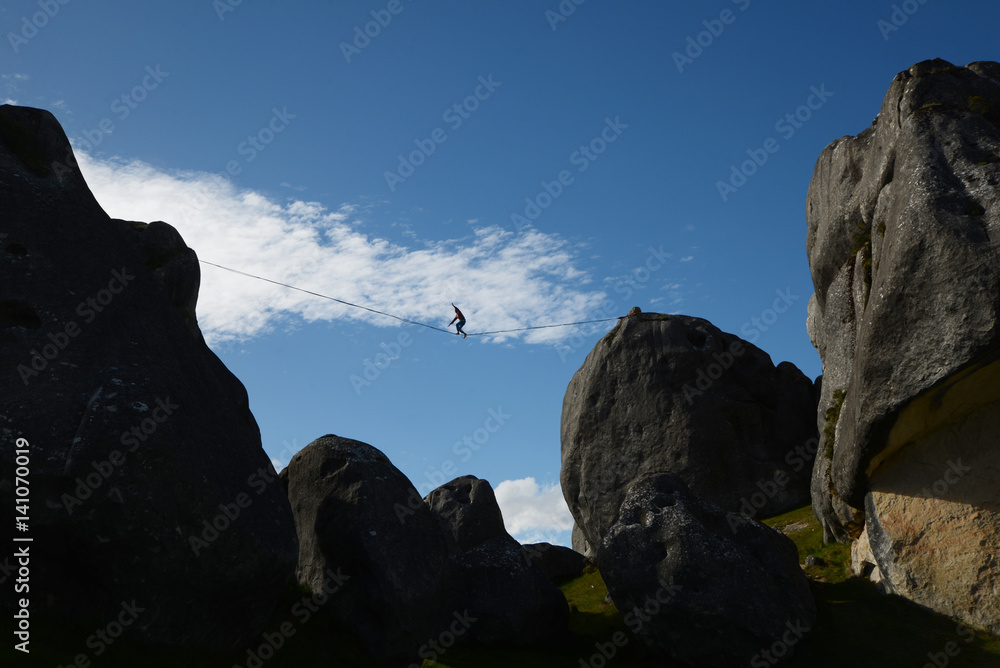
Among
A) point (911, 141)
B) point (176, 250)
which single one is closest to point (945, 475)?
Answer: point (911, 141)

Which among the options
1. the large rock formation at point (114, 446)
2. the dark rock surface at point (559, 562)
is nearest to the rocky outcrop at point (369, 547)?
the large rock formation at point (114, 446)

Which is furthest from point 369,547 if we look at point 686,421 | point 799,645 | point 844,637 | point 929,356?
point 686,421

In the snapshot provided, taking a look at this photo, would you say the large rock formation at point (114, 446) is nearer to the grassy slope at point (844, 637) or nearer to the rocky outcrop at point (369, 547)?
the rocky outcrop at point (369, 547)

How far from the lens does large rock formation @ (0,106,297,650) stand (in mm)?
12273

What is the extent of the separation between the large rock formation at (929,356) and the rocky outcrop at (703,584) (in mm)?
2715

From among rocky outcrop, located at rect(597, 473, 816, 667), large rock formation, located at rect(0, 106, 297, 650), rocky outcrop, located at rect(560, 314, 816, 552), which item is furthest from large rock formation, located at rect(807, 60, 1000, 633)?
large rock formation, located at rect(0, 106, 297, 650)

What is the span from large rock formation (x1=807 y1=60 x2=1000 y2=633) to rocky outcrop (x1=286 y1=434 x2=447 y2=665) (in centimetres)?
1076

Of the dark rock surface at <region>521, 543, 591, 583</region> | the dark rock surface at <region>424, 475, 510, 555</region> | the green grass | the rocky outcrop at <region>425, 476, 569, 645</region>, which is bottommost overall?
the green grass

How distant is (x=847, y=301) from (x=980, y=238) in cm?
637

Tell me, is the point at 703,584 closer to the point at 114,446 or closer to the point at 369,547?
the point at 369,547

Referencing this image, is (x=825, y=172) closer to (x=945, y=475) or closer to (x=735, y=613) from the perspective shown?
(x=945, y=475)

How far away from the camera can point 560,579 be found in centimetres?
2888

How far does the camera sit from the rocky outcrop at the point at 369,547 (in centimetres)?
1656

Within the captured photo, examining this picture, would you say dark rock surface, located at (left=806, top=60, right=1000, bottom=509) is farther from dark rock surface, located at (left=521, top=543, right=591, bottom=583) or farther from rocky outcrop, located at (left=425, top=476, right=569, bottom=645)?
dark rock surface, located at (left=521, top=543, right=591, bottom=583)
